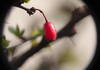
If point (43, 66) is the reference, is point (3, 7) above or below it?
above

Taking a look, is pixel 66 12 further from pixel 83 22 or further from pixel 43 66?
pixel 43 66

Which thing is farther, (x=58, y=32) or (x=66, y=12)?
(x=66, y=12)

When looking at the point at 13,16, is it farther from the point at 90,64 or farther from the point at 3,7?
the point at 90,64

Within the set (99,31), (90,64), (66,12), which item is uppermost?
(66,12)

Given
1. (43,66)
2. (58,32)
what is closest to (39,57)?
(43,66)

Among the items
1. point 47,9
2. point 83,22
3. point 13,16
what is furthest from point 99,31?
point 13,16

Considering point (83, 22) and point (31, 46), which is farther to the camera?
point (83, 22)
